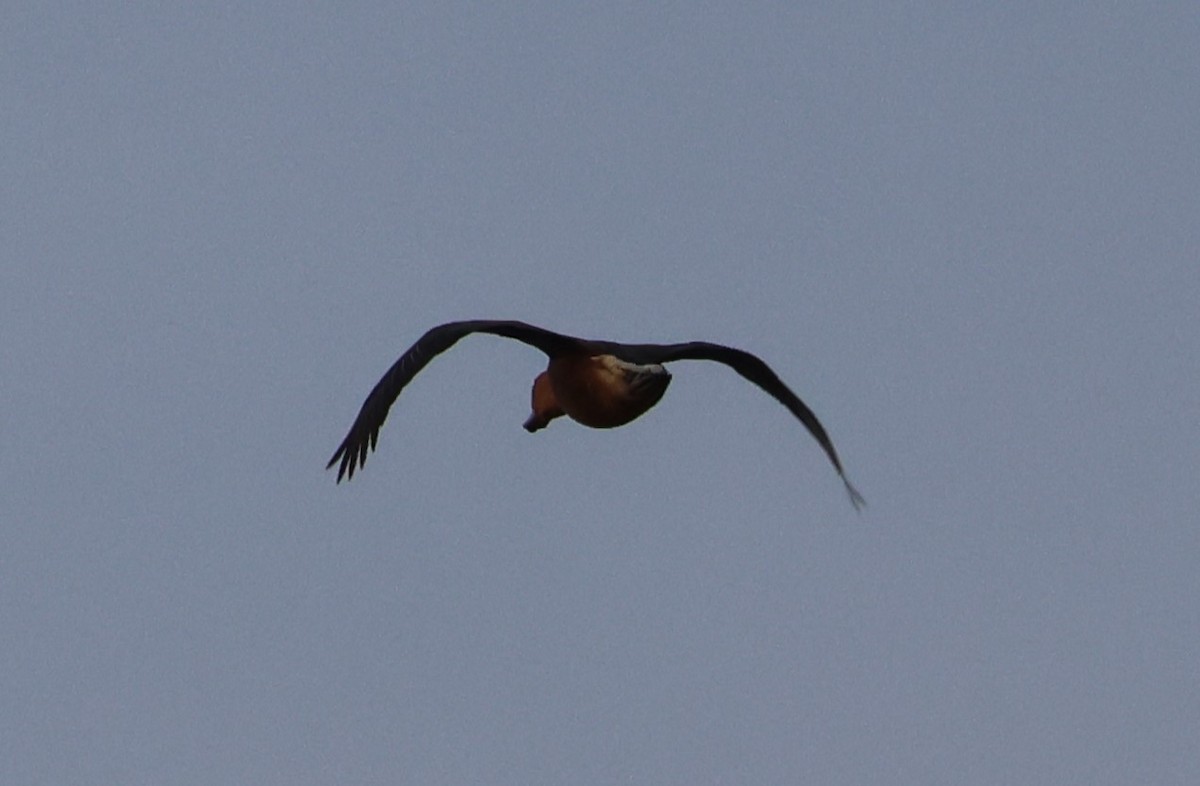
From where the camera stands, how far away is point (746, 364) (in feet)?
69.9

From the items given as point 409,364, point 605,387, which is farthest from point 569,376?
point 409,364

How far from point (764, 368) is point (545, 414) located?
6.71 feet

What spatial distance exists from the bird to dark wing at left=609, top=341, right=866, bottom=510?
18 millimetres

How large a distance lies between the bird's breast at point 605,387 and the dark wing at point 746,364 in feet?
0.71

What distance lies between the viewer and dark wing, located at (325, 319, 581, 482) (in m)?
19.0

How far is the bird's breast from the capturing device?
752 inches

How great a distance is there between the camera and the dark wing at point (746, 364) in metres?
19.7

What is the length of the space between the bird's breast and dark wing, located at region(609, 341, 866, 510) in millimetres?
217

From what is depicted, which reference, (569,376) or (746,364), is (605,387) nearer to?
(569,376)

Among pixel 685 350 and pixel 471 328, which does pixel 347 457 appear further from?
pixel 685 350

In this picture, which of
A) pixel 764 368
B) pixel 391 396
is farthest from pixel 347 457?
pixel 764 368

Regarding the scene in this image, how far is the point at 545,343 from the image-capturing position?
19703 mm

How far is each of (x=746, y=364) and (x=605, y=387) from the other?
2334 millimetres

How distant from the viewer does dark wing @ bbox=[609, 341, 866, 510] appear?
1966 centimetres
